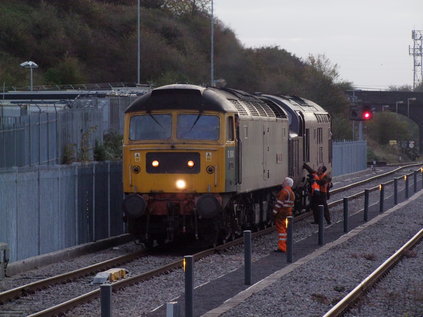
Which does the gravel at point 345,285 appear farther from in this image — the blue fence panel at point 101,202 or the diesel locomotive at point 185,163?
the blue fence panel at point 101,202

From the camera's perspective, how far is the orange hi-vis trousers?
20797 millimetres

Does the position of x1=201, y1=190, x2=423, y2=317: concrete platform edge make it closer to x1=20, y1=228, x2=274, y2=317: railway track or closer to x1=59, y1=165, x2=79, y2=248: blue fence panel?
x1=20, y1=228, x2=274, y2=317: railway track

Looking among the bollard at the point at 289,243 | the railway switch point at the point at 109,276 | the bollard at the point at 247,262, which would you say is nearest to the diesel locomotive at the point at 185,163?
the bollard at the point at 289,243

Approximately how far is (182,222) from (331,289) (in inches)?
221

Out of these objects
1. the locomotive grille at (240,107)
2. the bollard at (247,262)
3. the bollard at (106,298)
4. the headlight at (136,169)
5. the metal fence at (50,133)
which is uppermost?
the locomotive grille at (240,107)

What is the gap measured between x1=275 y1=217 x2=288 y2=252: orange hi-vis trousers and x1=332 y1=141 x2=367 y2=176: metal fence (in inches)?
1218

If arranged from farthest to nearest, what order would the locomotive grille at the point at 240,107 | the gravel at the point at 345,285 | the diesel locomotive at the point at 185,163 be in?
the locomotive grille at the point at 240,107 → the diesel locomotive at the point at 185,163 → the gravel at the point at 345,285

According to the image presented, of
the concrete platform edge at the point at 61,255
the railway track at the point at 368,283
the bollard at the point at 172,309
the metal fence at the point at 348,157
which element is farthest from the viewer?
the metal fence at the point at 348,157

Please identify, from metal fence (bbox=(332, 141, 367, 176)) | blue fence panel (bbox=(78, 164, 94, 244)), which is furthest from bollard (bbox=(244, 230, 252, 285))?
metal fence (bbox=(332, 141, 367, 176))

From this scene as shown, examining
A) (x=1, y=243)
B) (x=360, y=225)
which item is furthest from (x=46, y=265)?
(x=360, y=225)

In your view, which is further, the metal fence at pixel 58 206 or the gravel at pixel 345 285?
the metal fence at pixel 58 206

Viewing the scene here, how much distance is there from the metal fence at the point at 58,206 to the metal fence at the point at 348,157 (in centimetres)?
2958

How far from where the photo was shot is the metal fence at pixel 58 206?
18.5 m

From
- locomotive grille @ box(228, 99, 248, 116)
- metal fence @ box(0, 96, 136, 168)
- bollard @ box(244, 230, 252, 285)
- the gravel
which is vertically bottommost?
the gravel
